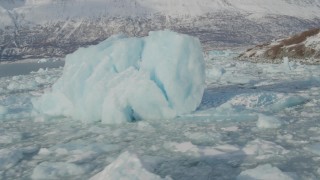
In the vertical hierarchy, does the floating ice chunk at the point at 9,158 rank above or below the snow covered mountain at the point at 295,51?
above

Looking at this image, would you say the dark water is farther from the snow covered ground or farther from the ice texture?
the snow covered ground

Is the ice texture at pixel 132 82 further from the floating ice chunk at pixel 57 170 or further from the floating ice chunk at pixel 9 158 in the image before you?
the floating ice chunk at pixel 57 170

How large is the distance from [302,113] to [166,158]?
197 inches

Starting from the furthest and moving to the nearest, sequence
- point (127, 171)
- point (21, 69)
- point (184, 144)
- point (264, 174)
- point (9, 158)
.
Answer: point (21, 69), point (184, 144), point (9, 158), point (264, 174), point (127, 171)

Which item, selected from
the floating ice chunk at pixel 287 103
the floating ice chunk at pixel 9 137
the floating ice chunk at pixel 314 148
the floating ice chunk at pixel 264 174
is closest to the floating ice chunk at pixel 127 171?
the floating ice chunk at pixel 264 174

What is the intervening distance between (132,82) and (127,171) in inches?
A: 212

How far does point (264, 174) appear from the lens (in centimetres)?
582

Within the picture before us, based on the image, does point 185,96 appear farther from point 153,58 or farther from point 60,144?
point 60,144

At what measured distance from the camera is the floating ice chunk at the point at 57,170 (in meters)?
6.41

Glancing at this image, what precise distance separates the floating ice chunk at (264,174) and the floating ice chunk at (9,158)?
4002 mm

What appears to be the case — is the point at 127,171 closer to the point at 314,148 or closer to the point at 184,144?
the point at 184,144

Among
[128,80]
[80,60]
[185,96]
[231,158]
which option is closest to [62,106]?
[80,60]

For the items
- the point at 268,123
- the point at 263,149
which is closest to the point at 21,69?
the point at 268,123

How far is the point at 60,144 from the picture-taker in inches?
332
